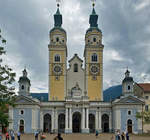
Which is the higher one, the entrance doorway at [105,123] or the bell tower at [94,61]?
the bell tower at [94,61]

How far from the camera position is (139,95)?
77750 millimetres

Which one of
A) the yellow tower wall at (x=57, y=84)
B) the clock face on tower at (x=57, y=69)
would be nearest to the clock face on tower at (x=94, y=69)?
the yellow tower wall at (x=57, y=84)

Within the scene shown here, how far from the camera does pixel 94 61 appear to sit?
8156cm

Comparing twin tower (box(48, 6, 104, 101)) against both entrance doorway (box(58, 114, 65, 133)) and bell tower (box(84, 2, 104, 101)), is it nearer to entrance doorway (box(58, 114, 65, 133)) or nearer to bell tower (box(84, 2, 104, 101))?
bell tower (box(84, 2, 104, 101))

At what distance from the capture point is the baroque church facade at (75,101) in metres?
68.5

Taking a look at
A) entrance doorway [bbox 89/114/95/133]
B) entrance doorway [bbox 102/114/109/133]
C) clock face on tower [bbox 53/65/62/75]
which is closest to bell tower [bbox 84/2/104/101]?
entrance doorway [bbox 89/114/95/133]

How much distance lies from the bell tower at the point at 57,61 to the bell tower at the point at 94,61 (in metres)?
6.51

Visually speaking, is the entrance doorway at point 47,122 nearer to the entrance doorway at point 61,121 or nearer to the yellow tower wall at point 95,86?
the entrance doorway at point 61,121

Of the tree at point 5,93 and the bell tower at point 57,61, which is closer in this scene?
the tree at point 5,93

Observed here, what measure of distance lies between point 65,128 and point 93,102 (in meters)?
9.75

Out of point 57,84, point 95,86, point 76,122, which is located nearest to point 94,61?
point 95,86

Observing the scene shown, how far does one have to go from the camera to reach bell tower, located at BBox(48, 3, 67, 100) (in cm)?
7838

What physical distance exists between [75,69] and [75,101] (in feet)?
40.6

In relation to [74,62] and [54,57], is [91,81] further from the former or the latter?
[54,57]
